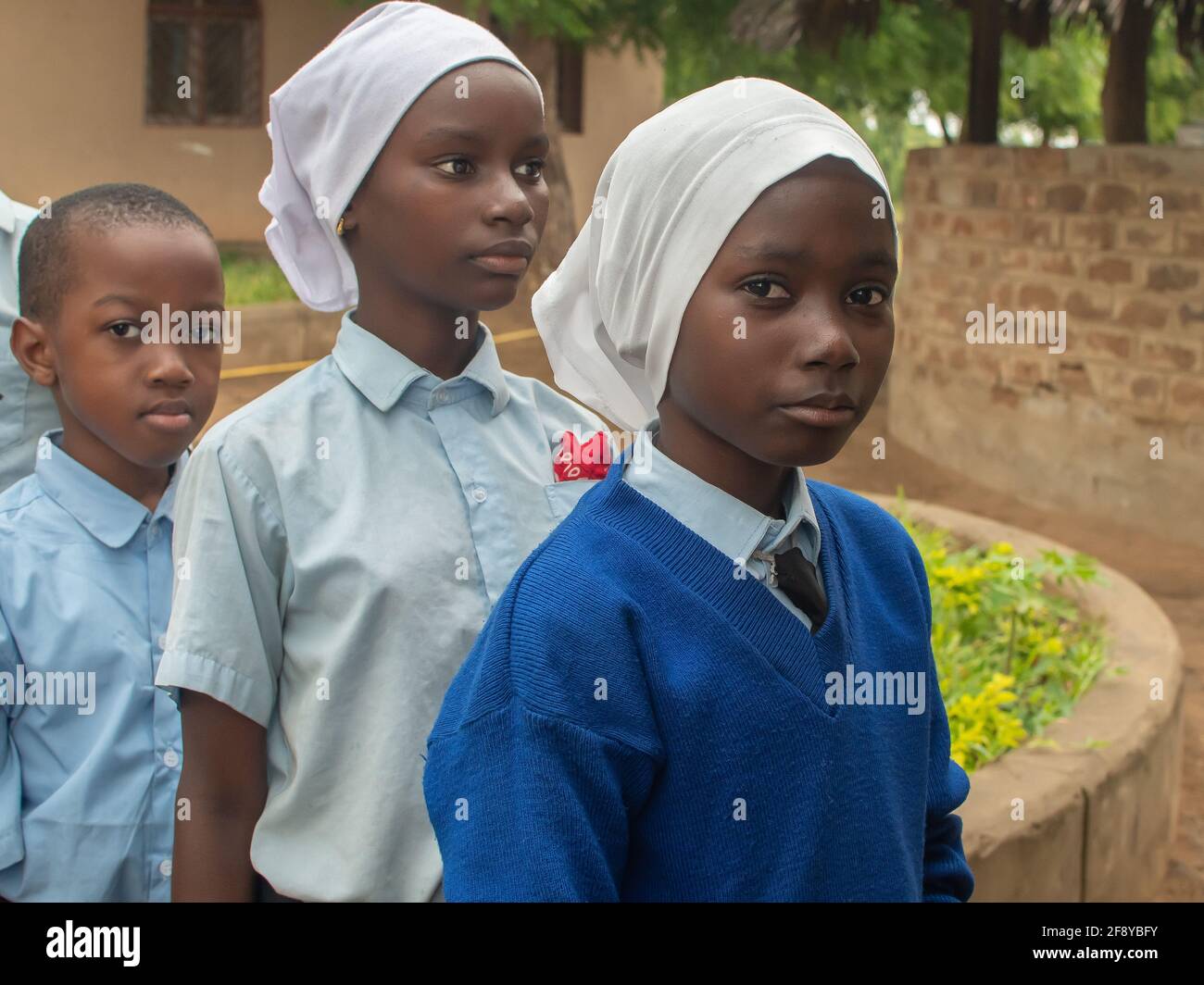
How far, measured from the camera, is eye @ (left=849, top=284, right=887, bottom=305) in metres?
1.39

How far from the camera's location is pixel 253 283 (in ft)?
34.1

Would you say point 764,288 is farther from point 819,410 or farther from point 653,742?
point 653,742

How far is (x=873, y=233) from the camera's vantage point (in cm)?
137

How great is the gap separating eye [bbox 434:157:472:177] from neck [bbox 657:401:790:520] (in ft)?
1.77

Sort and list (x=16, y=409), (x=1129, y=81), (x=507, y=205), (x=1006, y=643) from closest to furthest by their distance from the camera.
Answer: (x=507, y=205), (x=16, y=409), (x=1006, y=643), (x=1129, y=81)

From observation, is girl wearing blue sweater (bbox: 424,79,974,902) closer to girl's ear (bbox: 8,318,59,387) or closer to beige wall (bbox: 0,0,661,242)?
girl's ear (bbox: 8,318,59,387)

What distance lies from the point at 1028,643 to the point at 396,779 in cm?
A: 325

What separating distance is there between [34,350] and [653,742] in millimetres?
1356

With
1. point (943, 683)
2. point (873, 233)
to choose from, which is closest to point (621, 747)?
point (873, 233)

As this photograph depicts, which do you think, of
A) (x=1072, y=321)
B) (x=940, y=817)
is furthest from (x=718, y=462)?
(x=1072, y=321)

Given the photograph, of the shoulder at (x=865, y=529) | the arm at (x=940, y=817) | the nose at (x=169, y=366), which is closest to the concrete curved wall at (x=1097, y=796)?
the arm at (x=940, y=817)

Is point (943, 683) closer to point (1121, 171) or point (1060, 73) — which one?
point (1121, 171)

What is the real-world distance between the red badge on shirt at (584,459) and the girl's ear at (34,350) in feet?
2.67

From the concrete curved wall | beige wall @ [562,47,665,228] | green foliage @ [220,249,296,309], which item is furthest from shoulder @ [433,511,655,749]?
beige wall @ [562,47,665,228]
